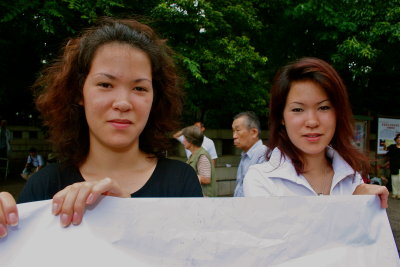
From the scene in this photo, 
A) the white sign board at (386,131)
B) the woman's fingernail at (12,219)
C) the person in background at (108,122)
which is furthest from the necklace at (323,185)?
the white sign board at (386,131)

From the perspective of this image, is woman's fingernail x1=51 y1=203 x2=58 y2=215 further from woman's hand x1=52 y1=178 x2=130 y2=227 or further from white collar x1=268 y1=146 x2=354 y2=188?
white collar x1=268 y1=146 x2=354 y2=188

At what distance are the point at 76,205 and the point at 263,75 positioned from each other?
26.2ft

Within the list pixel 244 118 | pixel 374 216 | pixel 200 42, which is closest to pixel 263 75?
pixel 200 42

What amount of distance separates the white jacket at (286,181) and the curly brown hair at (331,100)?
42 mm

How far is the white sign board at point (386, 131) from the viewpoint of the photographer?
9.34 meters

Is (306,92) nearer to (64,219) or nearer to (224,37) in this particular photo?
(64,219)

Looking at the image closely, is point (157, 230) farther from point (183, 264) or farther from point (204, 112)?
point (204, 112)

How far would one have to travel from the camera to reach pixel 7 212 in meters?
0.93

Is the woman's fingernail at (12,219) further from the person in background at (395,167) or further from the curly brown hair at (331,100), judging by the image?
the person in background at (395,167)

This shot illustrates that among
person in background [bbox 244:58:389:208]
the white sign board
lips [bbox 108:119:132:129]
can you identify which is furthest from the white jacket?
the white sign board

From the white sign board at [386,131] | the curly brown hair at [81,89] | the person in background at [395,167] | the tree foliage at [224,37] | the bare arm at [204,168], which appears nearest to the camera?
the curly brown hair at [81,89]

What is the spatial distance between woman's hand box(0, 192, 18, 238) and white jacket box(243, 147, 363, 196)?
0.84m

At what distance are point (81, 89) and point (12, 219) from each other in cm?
46

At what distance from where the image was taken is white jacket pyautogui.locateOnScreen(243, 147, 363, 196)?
1.42 meters
